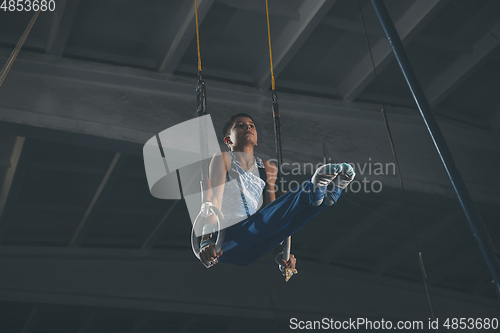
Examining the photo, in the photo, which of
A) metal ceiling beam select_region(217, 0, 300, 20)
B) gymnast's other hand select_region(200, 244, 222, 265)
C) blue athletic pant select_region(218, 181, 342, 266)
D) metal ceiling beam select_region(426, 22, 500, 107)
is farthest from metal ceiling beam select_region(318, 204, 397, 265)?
gymnast's other hand select_region(200, 244, 222, 265)

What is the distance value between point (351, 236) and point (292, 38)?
6.16 meters

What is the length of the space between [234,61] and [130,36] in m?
1.49

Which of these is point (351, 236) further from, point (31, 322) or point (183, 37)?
point (31, 322)

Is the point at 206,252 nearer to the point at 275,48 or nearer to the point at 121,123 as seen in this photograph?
the point at 121,123

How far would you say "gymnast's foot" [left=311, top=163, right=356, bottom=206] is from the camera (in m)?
3.35

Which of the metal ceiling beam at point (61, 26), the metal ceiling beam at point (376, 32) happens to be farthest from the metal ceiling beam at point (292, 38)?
the metal ceiling beam at point (61, 26)

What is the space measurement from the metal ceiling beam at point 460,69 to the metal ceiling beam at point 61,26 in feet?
17.4

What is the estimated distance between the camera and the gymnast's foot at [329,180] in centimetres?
335

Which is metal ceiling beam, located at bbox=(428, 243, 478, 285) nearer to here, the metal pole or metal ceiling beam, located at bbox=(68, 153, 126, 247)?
metal ceiling beam, located at bbox=(68, 153, 126, 247)

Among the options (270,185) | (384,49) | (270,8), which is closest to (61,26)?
(270,8)

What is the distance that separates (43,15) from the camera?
624 cm

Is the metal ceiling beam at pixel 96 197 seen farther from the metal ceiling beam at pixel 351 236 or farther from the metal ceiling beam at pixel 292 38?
the metal ceiling beam at pixel 351 236

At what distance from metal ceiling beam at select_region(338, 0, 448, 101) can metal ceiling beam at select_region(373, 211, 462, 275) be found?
4.23m

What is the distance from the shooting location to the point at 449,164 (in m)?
4.39
